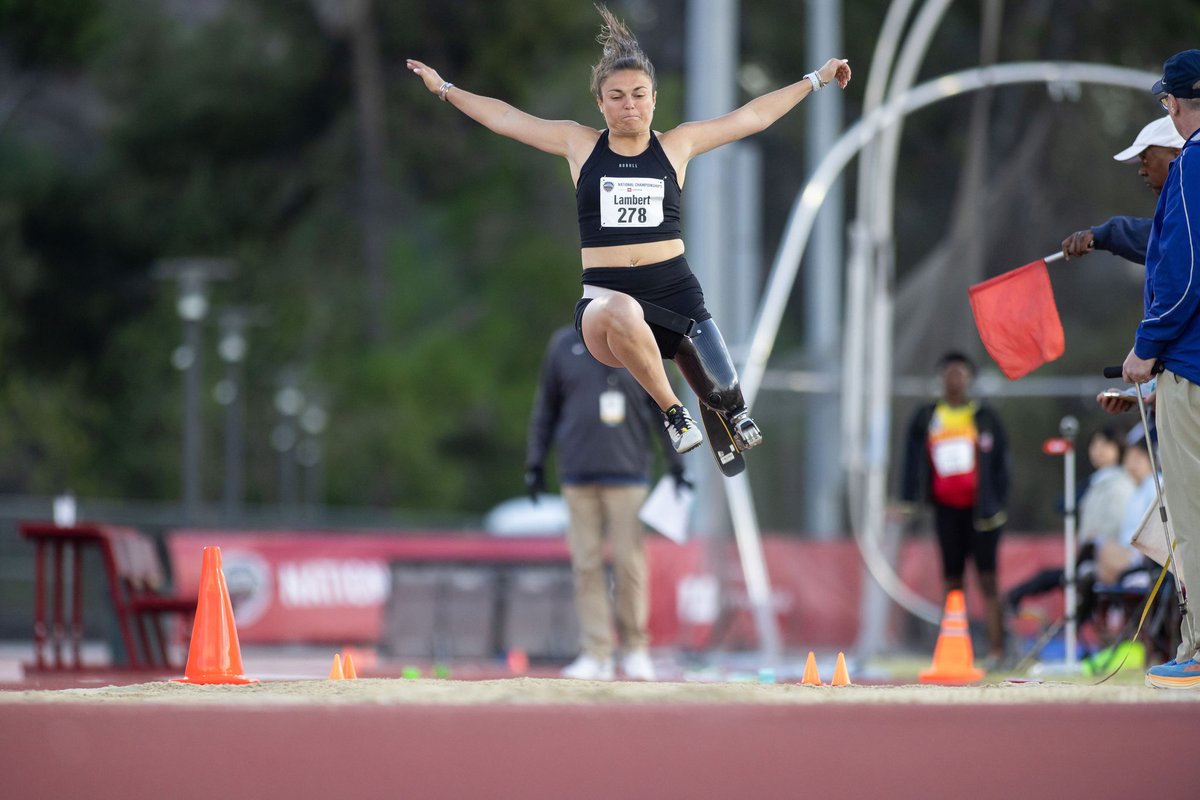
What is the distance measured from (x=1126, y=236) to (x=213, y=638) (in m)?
4.67

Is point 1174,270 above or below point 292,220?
below

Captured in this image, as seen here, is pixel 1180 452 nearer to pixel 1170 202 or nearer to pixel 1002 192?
pixel 1170 202

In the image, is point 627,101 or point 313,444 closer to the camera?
point 627,101

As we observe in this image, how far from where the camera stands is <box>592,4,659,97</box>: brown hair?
26.7 ft

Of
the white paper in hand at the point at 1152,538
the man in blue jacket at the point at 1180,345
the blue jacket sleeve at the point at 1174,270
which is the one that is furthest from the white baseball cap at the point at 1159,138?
the white paper in hand at the point at 1152,538

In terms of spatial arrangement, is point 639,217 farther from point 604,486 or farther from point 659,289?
point 604,486

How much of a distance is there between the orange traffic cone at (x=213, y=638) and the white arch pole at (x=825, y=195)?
809cm

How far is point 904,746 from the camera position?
16.4 feet


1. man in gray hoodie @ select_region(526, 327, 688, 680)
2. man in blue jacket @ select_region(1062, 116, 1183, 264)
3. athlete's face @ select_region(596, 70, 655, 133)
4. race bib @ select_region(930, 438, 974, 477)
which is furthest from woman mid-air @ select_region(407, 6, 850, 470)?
race bib @ select_region(930, 438, 974, 477)

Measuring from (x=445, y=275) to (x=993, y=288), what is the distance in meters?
37.2

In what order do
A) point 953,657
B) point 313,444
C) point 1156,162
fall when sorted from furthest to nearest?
point 313,444
point 953,657
point 1156,162

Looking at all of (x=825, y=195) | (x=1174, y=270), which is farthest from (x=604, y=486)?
(x=825, y=195)

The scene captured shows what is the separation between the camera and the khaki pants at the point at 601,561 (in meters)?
11.1

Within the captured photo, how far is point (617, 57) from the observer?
819 cm
